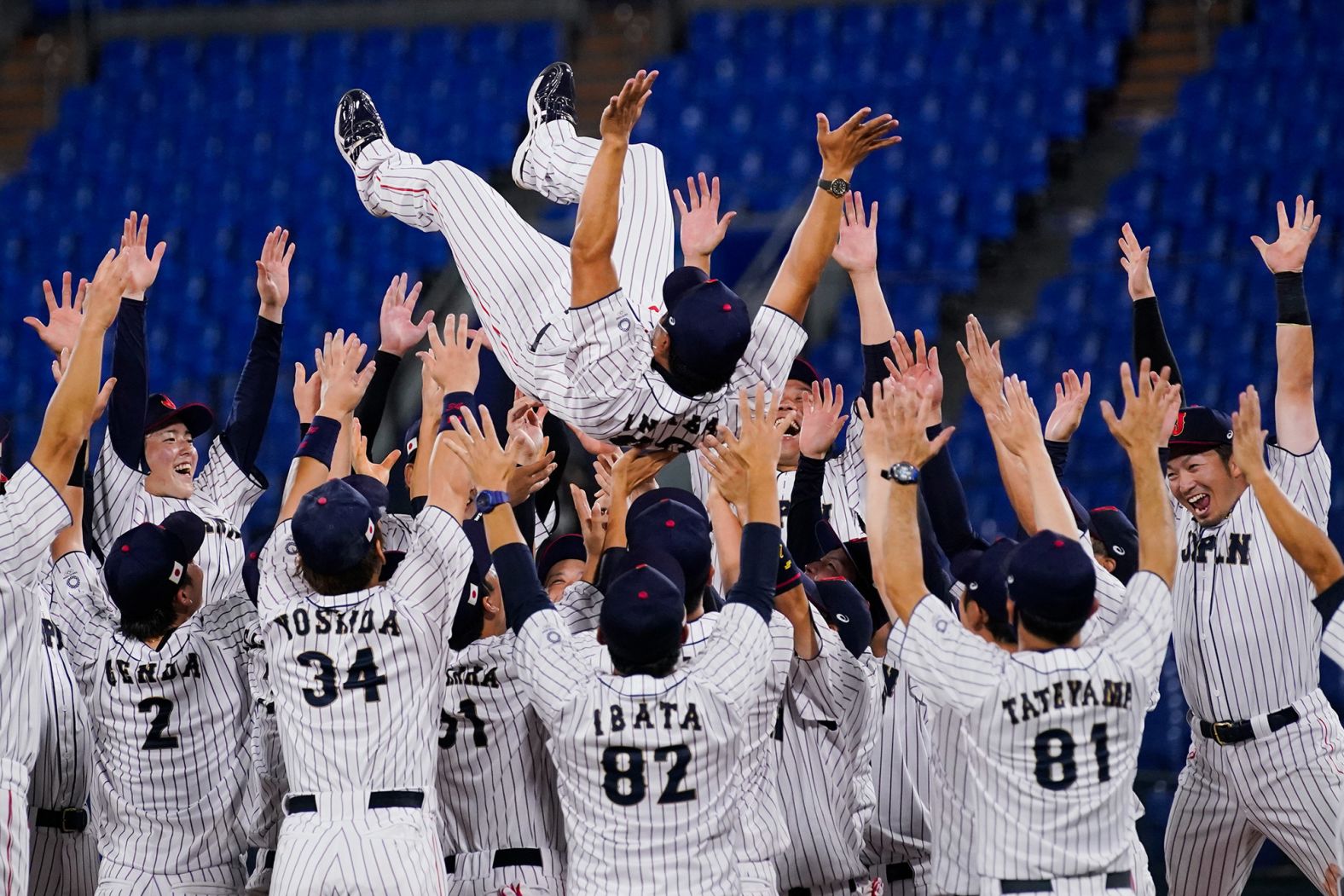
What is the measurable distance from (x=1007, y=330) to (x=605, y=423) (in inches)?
349

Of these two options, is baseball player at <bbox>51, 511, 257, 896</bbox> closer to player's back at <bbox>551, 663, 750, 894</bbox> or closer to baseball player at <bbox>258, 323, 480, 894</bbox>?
baseball player at <bbox>258, 323, 480, 894</bbox>

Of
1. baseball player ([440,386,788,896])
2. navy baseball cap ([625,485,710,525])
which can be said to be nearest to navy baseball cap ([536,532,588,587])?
navy baseball cap ([625,485,710,525])

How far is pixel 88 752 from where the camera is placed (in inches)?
252

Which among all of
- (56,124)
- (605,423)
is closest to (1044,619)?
(605,423)

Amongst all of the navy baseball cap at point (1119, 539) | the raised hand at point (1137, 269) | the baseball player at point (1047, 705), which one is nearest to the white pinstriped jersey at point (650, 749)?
the baseball player at point (1047, 705)

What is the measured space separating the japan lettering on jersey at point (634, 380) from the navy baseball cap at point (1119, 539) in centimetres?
171

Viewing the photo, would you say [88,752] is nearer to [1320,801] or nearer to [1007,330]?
[1320,801]

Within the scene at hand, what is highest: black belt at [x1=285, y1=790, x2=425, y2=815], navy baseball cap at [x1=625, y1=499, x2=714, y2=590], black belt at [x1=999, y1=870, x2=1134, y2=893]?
navy baseball cap at [x1=625, y1=499, x2=714, y2=590]

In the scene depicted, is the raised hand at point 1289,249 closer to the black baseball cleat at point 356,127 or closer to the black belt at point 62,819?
the black baseball cleat at point 356,127

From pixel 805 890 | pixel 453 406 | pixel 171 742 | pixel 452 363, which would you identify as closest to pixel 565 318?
pixel 452 363

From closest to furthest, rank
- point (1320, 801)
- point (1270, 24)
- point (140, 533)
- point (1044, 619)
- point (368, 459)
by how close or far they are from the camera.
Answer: point (1044, 619), point (140, 533), point (1320, 801), point (368, 459), point (1270, 24)

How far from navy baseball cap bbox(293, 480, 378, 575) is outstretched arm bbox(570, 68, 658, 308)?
3.71ft

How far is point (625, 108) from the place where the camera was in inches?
215

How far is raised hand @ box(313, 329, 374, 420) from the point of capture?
5.88 metres
